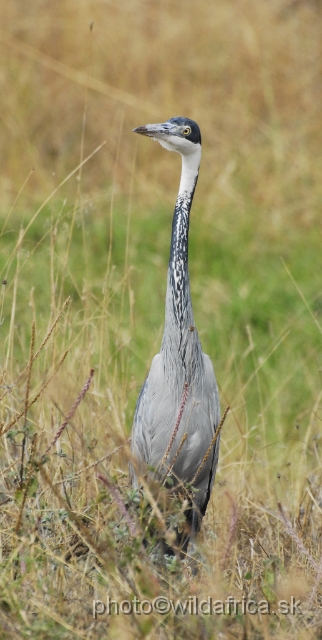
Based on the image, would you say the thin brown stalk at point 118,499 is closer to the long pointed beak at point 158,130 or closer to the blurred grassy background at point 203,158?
the long pointed beak at point 158,130

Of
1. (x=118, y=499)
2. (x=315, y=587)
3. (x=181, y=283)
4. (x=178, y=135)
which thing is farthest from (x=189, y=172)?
(x=315, y=587)

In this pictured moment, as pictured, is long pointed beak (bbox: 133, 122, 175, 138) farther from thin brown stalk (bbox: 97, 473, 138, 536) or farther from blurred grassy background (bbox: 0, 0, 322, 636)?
blurred grassy background (bbox: 0, 0, 322, 636)

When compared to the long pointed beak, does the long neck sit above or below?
below

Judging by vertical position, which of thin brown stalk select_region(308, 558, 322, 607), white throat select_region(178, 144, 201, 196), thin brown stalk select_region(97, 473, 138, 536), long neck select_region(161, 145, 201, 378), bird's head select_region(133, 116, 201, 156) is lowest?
thin brown stalk select_region(308, 558, 322, 607)

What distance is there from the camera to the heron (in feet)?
11.3

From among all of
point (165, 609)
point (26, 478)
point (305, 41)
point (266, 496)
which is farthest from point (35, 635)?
point (305, 41)

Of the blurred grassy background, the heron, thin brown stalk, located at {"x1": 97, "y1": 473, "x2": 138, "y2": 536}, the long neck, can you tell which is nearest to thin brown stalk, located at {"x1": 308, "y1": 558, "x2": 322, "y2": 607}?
thin brown stalk, located at {"x1": 97, "y1": 473, "x2": 138, "y2": 536}

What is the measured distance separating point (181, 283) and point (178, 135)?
59 centimetres

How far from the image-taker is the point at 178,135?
11.5 feet

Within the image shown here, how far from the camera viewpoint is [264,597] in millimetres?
2609

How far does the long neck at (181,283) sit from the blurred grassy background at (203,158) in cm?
224

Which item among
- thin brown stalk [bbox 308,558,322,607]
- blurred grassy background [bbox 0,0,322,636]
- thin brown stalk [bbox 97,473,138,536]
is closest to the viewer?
thin brown stalk [bbox 97,473,138,536]

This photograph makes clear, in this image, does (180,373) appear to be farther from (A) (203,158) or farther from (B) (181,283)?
(A) (203,158)

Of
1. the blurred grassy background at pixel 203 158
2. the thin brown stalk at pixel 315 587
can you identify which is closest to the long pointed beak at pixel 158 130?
the thin brown stalk at pixel 315 587
